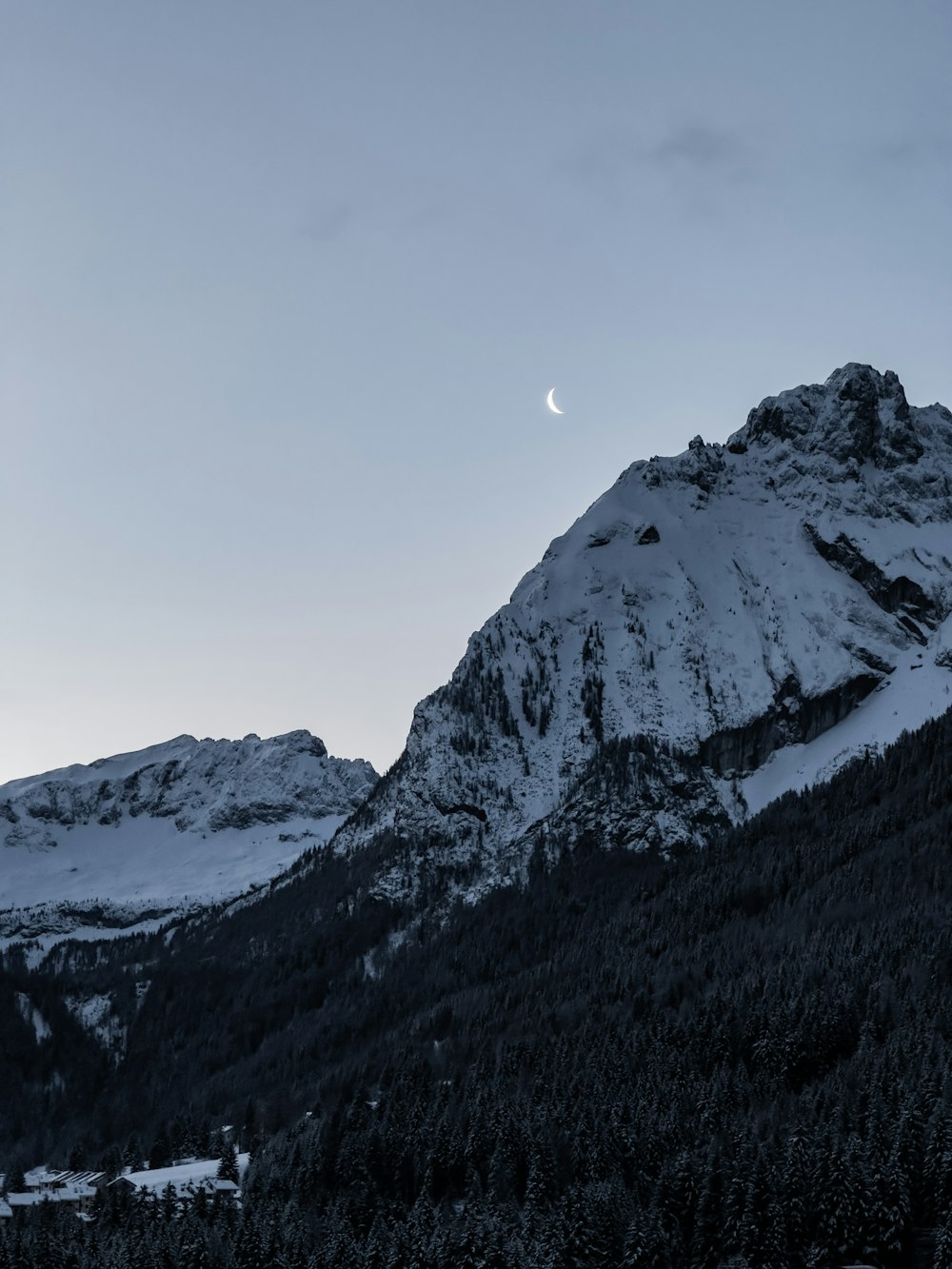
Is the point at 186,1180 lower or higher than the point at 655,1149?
higher

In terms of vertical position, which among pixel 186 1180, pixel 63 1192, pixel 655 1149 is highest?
pixel 186 1180

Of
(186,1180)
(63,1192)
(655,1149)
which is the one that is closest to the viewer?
(655,1149)

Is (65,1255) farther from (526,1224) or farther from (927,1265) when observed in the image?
(927,1265)

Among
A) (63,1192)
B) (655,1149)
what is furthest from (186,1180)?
(655,1149)

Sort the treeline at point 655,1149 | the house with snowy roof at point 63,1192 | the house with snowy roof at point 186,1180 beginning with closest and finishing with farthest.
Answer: the treeline at point 655,1149 < the house with snowy roof at point 186,1180 < the house with snowy roof at point 63,1192

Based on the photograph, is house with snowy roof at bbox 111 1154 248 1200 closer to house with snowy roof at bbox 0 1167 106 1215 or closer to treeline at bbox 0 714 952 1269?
treeline at bbox 0 714 952 1269

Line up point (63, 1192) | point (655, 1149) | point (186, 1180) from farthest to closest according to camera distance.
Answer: point (63, 1192)
point (186, 1180)
point (655, 1149)

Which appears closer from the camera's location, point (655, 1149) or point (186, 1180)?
point (655, 1149)

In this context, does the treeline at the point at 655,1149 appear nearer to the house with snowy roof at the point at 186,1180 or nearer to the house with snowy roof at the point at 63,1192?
the house with snowy roof at the point at 186,1180

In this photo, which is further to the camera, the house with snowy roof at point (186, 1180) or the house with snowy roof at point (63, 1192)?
the house with snowy roof at point (63, 1192)

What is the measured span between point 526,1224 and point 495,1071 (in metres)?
62.5

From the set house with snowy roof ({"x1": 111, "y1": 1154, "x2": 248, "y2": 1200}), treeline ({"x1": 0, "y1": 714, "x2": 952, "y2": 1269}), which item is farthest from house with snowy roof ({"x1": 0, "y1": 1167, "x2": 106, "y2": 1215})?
treeline ({"x1": 0, "y1": 714, "x2": 952, "y2": 1269})

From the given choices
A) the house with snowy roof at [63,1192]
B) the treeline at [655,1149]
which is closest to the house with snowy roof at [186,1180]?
the treeline at [655,1149]

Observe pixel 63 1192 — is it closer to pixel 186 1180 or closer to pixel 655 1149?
pixel 186 1180
